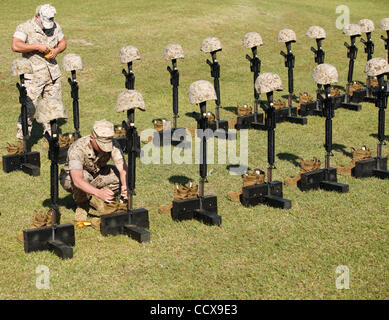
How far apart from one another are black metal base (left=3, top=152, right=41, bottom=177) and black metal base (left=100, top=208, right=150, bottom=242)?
3.52 meters

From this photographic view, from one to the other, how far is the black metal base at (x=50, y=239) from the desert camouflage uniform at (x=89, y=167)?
1.01m

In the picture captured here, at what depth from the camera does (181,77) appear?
21609 millimetres

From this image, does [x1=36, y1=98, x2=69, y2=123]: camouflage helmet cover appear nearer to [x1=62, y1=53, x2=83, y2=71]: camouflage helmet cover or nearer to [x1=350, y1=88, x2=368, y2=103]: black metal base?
[x1=62, y1=53, x2=83, y2=71]: camouflage helmet cover

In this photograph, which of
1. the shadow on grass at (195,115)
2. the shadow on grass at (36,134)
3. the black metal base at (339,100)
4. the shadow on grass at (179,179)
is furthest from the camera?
the black metal base at (339,100)

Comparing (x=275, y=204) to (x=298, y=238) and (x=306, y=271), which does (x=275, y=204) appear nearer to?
(x=298, y=238)

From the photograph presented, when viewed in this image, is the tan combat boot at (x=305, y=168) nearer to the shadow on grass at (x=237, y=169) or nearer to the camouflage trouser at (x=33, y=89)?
the shadow on grass at (x=237, y=169)

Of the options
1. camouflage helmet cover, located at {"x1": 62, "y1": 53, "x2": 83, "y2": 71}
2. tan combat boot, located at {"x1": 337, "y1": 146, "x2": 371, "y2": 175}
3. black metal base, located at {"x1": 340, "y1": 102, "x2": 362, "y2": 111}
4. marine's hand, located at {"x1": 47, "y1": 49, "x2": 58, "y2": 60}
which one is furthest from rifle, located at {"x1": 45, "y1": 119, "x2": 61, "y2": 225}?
black metal base, located at {"x1": 340, "y1": 102, "x2": 362, "y2": 111}

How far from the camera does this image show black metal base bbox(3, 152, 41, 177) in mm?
13086

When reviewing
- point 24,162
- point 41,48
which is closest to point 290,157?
point 24,162

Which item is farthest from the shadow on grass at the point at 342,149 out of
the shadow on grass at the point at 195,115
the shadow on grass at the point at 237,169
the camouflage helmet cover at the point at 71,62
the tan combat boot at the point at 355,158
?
the camouflage helmet cover at the point at 71,62

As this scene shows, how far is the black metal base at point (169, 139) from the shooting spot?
1505 centimetres

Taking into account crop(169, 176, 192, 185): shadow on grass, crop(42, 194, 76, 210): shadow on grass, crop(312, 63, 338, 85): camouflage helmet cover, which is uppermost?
crop(312, 63, 338, 85): camouflage helmet cover

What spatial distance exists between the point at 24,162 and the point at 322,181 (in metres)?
5.65

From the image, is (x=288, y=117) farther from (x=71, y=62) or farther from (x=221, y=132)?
(x=71, y=62)
